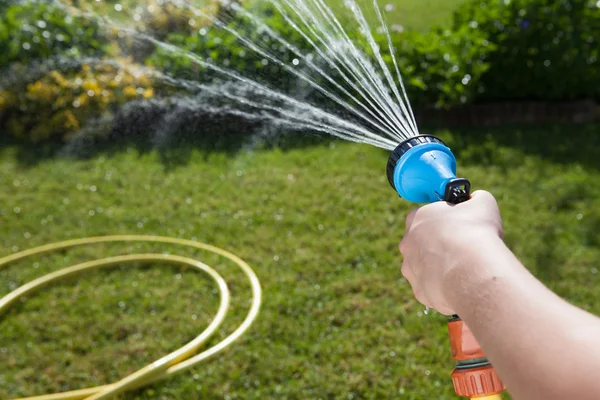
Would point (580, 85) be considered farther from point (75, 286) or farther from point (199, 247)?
point (75, 286)

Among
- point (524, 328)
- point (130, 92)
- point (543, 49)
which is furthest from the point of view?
point (130, 92)

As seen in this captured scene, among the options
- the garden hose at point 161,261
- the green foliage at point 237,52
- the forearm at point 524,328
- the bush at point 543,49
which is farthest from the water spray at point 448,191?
the bush at point 543,49

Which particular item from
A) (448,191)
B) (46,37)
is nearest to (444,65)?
(46,37)

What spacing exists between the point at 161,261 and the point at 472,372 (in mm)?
3225

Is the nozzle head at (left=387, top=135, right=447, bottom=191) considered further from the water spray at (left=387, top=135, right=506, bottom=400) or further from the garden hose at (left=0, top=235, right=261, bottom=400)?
the garden hose at (left=0, top=235, right=261, bottom=400)

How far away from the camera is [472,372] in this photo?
1301 mm

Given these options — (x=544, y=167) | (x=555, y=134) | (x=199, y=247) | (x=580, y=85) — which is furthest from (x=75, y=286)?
(x=580, y=85)

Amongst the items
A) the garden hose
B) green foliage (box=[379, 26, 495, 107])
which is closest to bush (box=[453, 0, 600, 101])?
green foliage (box=[379, 26, 495, 107])

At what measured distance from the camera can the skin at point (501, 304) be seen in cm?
85

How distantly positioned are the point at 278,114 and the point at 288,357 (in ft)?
9.23

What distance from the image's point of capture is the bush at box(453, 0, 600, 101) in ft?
19.1

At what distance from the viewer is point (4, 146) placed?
5.97 metres

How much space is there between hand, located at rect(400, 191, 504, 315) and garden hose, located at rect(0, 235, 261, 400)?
2.32 meters

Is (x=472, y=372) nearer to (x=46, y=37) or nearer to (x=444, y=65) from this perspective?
(x=444, y=65)
